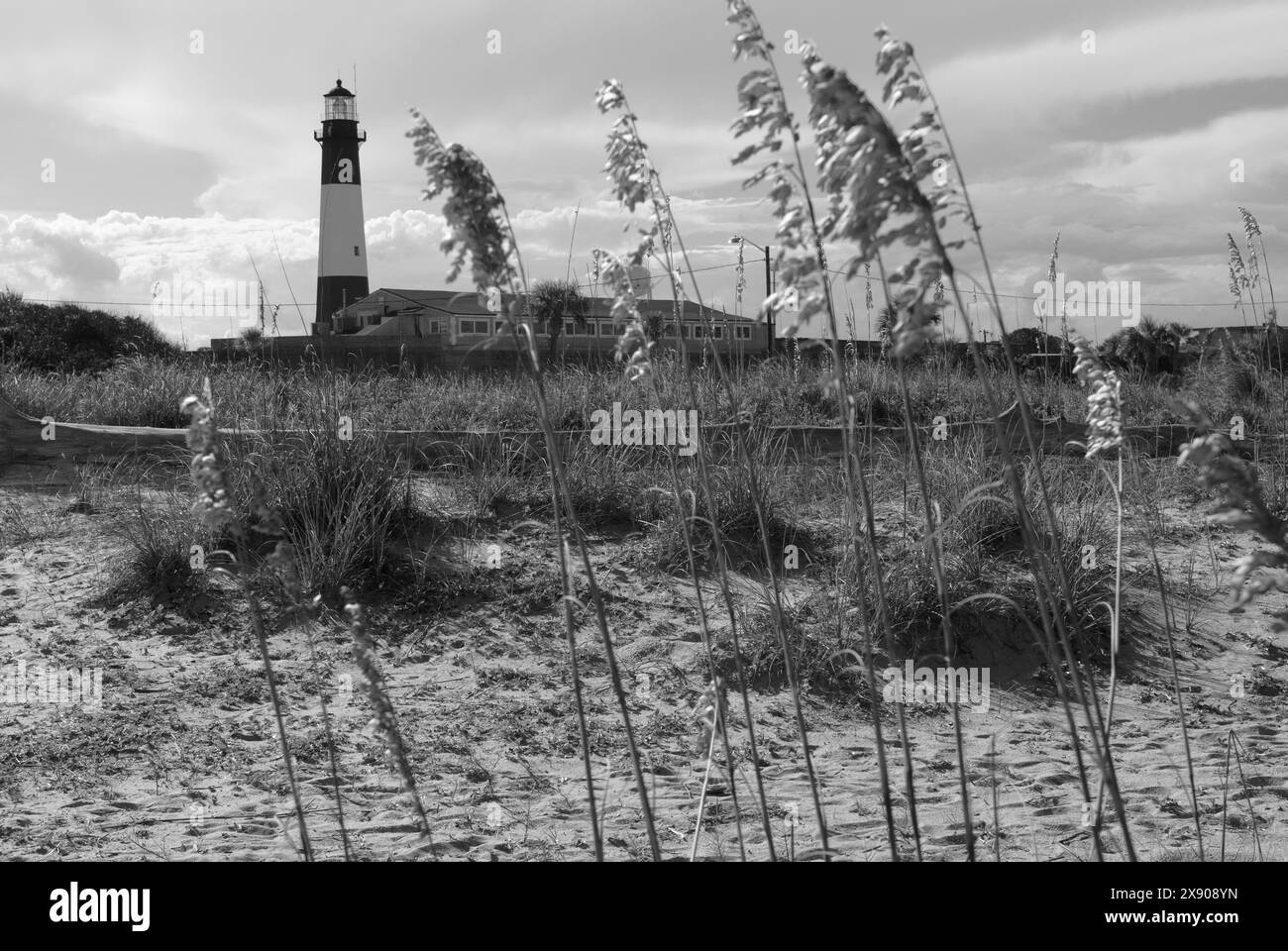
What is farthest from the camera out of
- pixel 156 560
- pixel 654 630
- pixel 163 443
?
pixel 163 443

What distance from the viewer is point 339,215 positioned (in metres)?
36.6

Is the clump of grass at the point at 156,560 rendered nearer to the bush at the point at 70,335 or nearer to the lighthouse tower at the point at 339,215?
the bush at the point at 70,335

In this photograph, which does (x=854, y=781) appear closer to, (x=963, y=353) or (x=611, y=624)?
(x=611, y=624)

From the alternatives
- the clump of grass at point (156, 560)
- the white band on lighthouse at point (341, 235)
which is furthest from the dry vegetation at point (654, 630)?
the white band on lighthouse at point (341, 235)

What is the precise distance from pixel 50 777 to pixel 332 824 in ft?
3.70

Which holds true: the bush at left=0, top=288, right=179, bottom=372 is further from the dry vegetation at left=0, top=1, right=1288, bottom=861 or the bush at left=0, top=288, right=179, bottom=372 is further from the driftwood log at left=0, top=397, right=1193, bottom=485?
the dry vegetation at left=0, top=1, right=1288, bottom=861

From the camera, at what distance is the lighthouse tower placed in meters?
36.4

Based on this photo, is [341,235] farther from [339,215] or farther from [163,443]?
[163,443]

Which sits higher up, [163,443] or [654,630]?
[163,443]

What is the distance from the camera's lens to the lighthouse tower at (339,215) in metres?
36.4

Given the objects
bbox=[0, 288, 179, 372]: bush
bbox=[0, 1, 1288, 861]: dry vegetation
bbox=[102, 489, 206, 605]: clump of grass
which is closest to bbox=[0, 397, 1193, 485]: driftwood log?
bbox=[0, 1, 1288, 861]: dry vegetation

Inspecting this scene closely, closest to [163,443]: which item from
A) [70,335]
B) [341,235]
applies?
[70,335]
